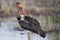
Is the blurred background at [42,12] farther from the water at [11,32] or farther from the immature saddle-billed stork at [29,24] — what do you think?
the immature saddle-billed stork at [29,24]

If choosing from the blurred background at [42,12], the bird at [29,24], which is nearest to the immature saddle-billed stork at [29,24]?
the bird at [29,24]

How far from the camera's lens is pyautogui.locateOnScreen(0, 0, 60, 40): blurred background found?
3.04 metres

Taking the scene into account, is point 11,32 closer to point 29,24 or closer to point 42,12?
point 29,24

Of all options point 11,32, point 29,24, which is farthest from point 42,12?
point 11,32

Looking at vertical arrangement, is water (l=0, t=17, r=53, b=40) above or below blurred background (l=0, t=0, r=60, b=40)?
below

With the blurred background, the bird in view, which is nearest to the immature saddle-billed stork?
the bird

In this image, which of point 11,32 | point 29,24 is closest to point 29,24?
point 29,24

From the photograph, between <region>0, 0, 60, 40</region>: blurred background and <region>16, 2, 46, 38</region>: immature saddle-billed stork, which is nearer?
<region>16, 2, 46, 38</region>: immature saddle-billed stork

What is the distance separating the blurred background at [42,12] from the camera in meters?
3.04

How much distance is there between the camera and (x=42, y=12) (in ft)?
10.2

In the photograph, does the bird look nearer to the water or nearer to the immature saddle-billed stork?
the immature saddle-billed stork

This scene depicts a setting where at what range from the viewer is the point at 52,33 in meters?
3.15

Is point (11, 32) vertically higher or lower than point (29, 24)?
lower

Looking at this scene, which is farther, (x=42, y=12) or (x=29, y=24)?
(x=42, y=12)
